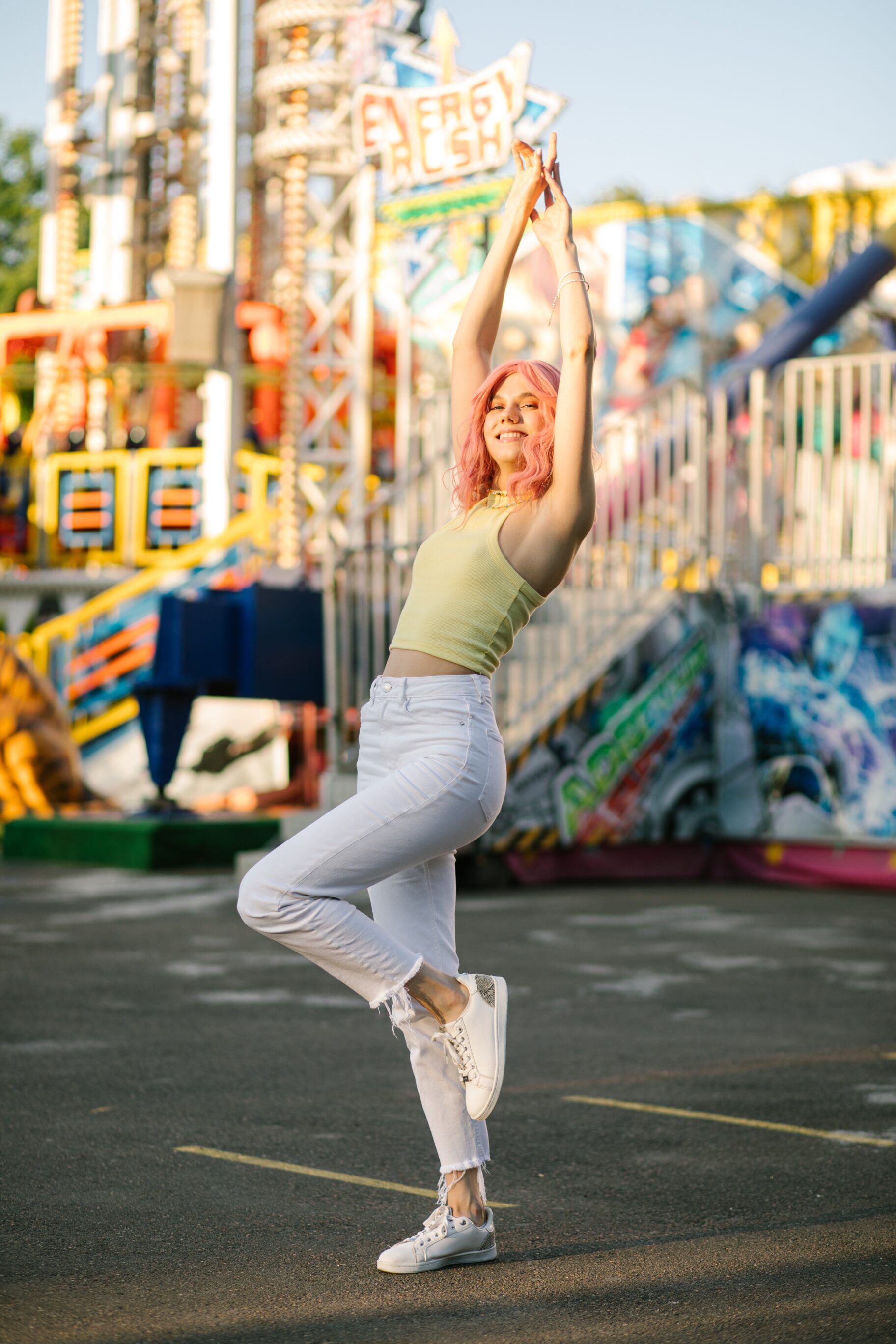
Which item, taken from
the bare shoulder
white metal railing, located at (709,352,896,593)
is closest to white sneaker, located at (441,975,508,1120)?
the bare shoulder

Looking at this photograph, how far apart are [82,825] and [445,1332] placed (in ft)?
31.6

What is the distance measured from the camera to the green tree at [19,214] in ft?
136

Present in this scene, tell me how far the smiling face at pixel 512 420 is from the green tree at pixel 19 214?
40164 millimetres

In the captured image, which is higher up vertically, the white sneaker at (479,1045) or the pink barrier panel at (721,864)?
the white sneaker at (479,1045)

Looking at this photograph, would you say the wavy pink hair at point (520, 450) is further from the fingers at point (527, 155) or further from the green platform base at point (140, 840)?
the green platform base at point (140, 840)

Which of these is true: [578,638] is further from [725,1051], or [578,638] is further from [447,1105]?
[447,1105]

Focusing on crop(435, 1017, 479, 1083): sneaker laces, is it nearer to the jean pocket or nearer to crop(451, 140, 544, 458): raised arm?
the jean pocket

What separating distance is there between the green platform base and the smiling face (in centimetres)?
857

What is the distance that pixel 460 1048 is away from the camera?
3.16 m

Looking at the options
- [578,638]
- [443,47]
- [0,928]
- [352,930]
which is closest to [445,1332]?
[352,930]

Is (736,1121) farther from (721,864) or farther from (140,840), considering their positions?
(140,840)

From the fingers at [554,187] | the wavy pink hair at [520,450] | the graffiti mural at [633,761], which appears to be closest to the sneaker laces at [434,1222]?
the wavy pink hair at [520,450]

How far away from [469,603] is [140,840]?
8.75 meters

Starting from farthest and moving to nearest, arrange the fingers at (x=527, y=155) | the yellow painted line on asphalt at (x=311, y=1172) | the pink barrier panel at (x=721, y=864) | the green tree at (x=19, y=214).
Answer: the green tree at (x=19, y=214)
the pink barrier panel at (x=721, y=864)
the yellow painted line on asphalt at (x=311, y=1172)
the fingers at (x=527, y=155)
